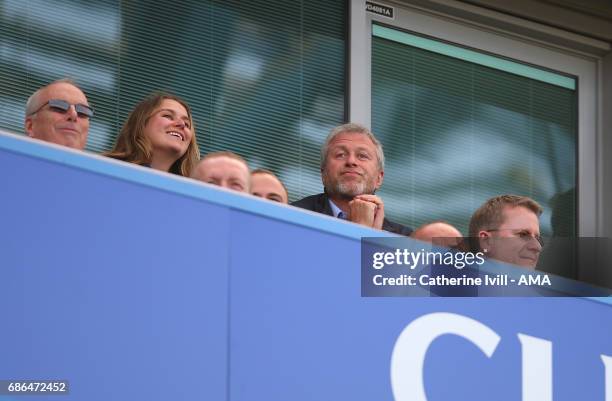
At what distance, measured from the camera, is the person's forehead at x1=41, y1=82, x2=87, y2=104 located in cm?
415

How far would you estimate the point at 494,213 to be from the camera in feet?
12.3

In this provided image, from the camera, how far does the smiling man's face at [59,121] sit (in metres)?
4.06

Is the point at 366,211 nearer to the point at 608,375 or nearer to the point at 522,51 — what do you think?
the point at 608,375

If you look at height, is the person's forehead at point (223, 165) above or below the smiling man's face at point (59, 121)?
below

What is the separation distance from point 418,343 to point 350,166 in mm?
1503

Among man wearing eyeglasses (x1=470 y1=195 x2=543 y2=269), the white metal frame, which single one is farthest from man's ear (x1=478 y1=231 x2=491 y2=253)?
the white metal frame

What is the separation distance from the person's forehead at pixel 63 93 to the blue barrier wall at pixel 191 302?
1.47 metres

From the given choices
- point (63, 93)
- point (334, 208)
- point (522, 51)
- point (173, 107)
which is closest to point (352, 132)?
point (334, 208)

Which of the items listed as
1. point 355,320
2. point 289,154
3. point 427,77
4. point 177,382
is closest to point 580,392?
point 355,320

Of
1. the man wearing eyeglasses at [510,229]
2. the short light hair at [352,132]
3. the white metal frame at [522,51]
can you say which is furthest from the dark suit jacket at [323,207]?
the white metal frame at [522,51]

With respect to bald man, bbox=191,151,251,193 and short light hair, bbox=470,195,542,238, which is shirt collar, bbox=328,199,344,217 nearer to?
short light hair, bbox=470,195,542,238

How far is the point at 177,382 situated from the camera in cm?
270

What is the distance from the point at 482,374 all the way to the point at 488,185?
186 inches

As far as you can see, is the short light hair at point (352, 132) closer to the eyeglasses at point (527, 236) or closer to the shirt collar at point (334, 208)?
the shirt collar at point (334, 208)
